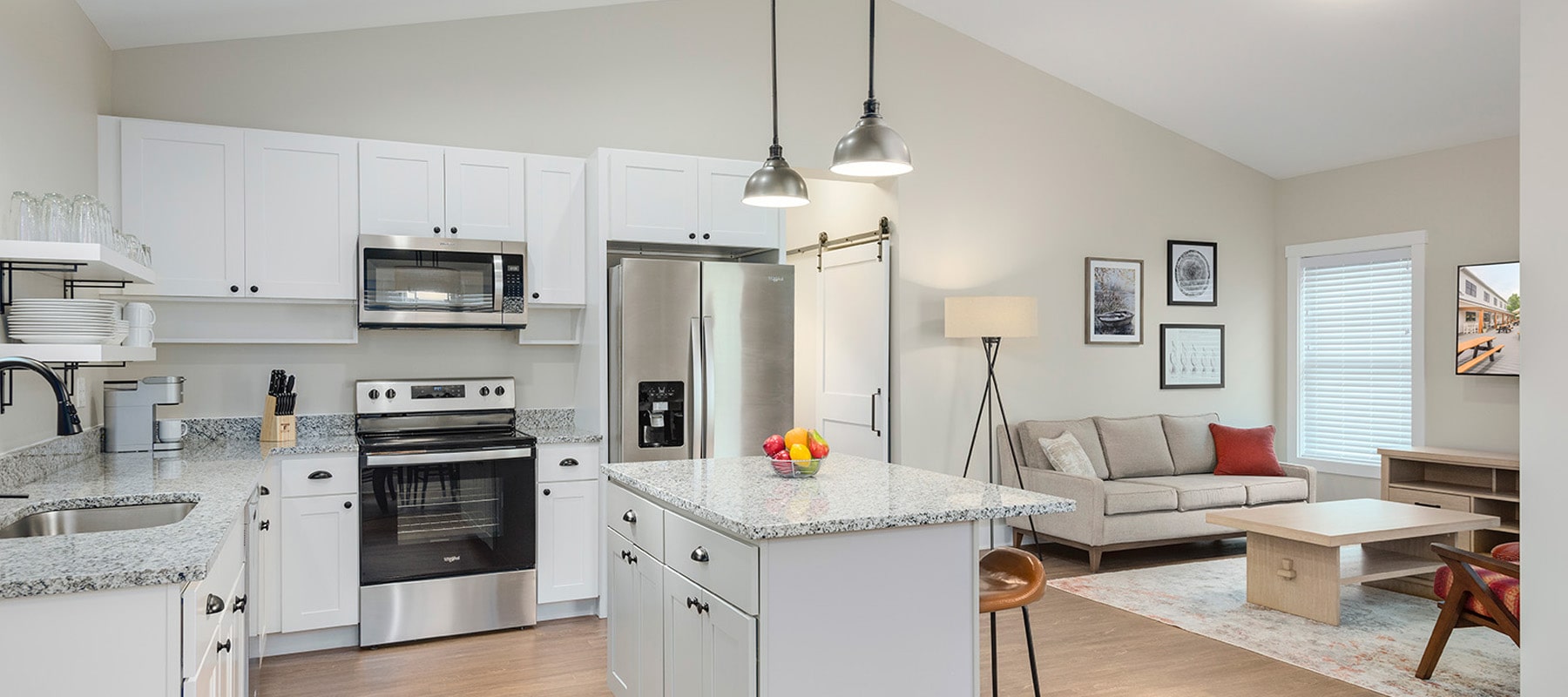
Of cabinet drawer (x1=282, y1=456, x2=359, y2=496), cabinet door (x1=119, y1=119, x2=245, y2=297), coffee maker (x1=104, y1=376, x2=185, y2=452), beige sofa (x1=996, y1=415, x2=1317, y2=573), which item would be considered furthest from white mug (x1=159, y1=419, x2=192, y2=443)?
beige sofa (x1=996, y1=415, x2=1317, y2=573)

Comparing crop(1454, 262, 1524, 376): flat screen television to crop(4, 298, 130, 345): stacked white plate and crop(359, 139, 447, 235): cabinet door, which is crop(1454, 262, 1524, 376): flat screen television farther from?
crop(4, 298, 130, 345): stacked white plate

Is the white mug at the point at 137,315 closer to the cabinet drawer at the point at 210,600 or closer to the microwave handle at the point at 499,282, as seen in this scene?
the cabinet drawer at the point at 210,600

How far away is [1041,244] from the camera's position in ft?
21.5

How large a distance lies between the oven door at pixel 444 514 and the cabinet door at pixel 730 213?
1512mm

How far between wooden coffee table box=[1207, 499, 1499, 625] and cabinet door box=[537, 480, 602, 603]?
3.14 meters

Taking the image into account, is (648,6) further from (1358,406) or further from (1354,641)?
(1358,406)

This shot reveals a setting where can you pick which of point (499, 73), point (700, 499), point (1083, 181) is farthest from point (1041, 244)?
point (700, 499)

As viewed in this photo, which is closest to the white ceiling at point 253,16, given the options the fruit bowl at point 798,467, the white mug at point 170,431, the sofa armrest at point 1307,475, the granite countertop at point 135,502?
the white mug at point 170,431

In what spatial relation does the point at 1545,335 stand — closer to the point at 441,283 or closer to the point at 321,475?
the point at 441,283

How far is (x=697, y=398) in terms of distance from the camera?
15.9ft

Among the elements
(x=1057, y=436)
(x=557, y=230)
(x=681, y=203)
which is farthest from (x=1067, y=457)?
(x=557, y=230)

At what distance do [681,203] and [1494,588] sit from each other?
3.81m

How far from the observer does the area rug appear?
380 cm

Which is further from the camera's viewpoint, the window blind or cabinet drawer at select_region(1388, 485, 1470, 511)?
the window blind
